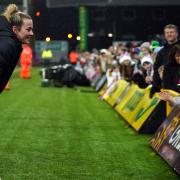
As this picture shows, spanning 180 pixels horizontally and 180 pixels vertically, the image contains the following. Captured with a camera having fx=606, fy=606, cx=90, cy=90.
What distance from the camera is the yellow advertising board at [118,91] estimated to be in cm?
1692

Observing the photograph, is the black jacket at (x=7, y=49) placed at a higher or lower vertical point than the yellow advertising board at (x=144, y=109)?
higher

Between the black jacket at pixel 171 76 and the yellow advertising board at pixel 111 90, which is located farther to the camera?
the yellow advertising board at pixel 111 90

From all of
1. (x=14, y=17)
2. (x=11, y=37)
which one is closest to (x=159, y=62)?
(x=14, y=17)

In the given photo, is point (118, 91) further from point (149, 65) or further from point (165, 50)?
point (165, 50)

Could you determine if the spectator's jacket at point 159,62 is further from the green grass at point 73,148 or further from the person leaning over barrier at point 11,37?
the person leaning over barrier at point 11,37

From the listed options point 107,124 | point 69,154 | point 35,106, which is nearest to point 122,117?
point 107,124

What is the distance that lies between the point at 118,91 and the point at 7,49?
12939 millimetres

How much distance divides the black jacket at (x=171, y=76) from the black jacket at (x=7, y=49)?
15.8 feet

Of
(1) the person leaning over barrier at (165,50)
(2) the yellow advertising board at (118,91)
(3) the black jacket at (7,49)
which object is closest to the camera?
(3) the black jacket at (7,49)

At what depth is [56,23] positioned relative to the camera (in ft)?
101

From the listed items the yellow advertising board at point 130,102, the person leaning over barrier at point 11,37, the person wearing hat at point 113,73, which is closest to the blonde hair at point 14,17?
the person leaning over barrier at point 11,37

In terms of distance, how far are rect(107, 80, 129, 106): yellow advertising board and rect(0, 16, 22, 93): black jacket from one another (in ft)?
37.2

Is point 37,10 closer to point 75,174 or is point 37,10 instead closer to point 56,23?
point 56,23

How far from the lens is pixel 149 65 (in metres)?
14.1
